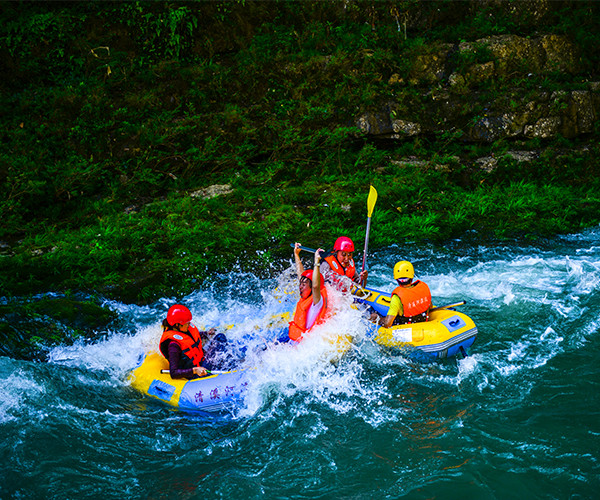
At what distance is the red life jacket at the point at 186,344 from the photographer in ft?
19.3

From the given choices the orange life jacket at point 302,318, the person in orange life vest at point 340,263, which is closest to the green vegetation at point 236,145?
the person in orange life vest at point 340,263

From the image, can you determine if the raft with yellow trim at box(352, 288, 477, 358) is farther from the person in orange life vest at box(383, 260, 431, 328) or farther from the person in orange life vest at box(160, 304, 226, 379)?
the person in orange life vest at box(160, 304, 226, 379)

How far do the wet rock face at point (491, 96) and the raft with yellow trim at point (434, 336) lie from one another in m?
A: 6.94

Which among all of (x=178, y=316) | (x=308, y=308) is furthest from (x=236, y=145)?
(x=178, y=316)

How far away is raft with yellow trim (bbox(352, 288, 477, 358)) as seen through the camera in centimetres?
641

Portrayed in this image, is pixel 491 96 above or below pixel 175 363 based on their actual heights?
above

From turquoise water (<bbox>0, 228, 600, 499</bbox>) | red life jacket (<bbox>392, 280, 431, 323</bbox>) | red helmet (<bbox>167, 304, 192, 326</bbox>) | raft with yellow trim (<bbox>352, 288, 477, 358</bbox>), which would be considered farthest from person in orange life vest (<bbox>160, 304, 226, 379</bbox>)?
red life jacket (<bbox>392, 280, 431, 323</bbox>)

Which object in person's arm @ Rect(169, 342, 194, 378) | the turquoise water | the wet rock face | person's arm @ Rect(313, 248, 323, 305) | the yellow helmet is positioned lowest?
the turquoise water

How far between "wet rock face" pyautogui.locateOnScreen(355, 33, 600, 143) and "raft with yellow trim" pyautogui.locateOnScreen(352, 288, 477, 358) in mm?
6943

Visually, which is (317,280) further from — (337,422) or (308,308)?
(337,422)

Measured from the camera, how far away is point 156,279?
874cm

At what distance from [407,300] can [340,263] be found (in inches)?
48.4

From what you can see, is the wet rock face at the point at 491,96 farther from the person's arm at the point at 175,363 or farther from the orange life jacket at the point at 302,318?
the person's arm at the point at 175,363

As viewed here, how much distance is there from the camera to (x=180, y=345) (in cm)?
592
